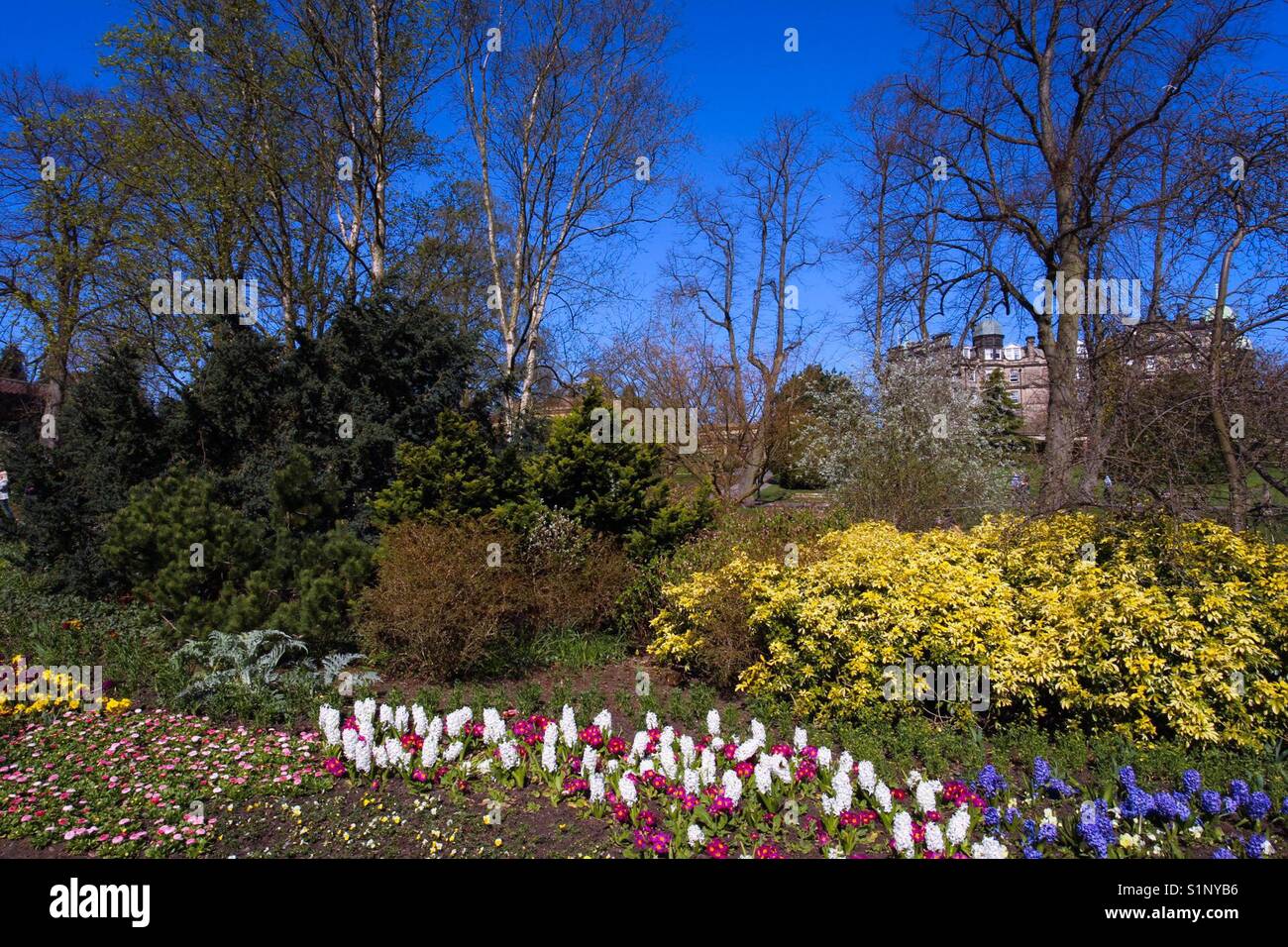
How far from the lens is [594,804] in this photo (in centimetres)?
380

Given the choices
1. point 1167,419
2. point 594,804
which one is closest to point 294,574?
point 594,804

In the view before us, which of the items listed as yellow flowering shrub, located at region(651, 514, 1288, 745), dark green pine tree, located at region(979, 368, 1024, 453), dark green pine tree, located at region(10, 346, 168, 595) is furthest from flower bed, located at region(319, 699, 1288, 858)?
dark green pine tree, located at region(979, 368, 1024, 453)

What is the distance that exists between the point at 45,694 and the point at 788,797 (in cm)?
511

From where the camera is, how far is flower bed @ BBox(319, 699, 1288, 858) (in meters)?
3.31

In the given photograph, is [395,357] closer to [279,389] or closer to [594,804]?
[279,389]

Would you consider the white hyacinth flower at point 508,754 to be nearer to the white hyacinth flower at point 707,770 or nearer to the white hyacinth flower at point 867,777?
the white hyacinth flower at point 707,770

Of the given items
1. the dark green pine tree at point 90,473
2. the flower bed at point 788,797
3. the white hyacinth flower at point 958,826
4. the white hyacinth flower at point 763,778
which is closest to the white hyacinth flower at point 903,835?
the flower bed at point 788,797

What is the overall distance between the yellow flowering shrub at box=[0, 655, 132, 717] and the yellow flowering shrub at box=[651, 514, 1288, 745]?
4093 mm

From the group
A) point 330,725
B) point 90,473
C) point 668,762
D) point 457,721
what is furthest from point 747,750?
point 90,473

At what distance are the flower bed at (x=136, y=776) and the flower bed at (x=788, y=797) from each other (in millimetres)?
390

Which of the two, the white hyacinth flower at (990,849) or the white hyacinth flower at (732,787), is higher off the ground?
the white hyacinth flower at (732,787)

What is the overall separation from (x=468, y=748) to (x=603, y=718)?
89 cm

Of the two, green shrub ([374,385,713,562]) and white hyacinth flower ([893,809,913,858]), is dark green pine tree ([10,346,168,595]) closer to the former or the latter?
green shrub ([374,385,713,562])

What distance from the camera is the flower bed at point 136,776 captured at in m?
3.49
